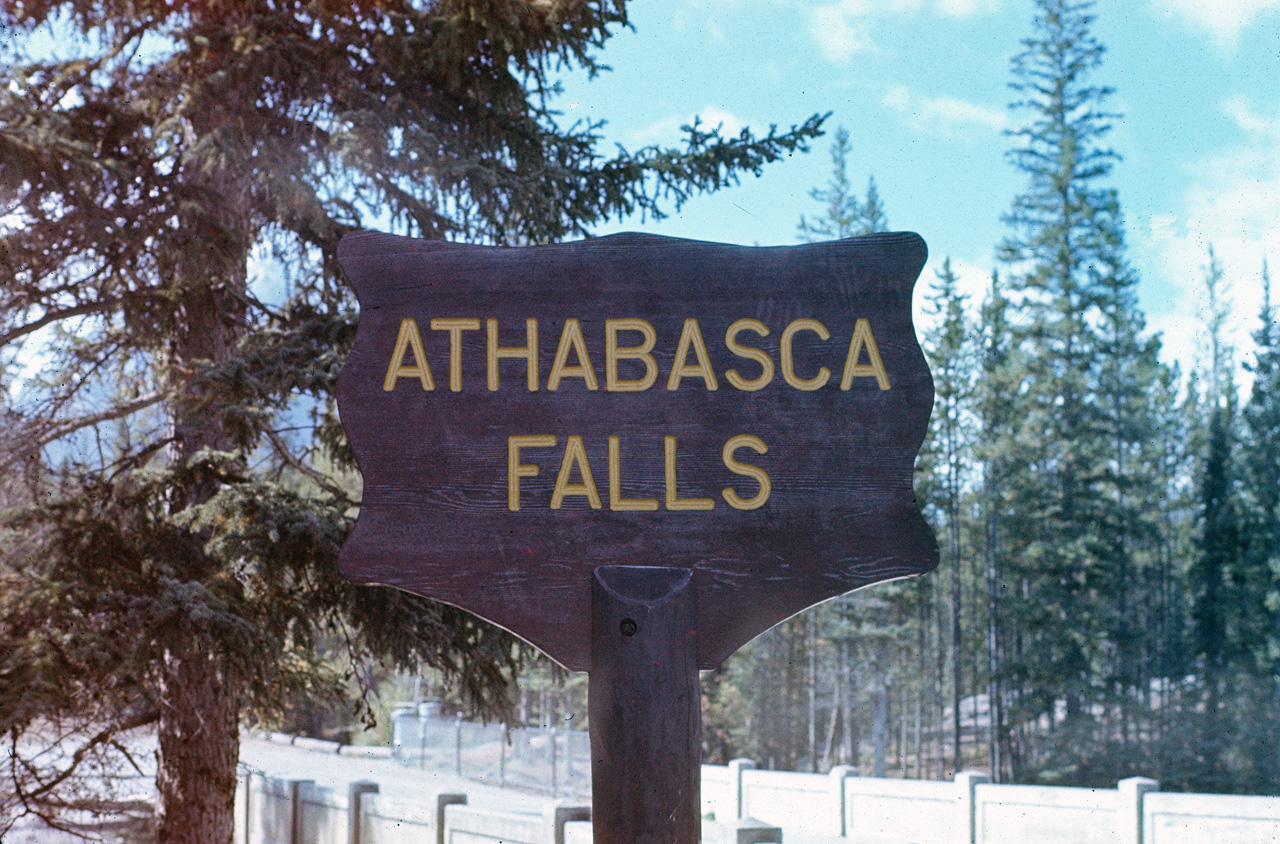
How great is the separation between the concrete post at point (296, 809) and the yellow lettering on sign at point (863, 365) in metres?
14.2

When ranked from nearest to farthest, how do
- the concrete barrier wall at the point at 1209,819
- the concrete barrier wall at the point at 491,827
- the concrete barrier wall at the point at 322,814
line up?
1. the concrete barrier wall at the point at 491,827
2. the concrete barrier wall at the point at 1209,819
3. the concrete barrier wall at the point at 322,814

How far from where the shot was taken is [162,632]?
7.17 metres

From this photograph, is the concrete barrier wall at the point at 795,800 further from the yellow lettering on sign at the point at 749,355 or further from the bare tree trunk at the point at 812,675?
the bare tree trunk at the point at 812,675

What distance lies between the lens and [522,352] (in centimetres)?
323

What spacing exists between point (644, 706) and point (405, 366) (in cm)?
117

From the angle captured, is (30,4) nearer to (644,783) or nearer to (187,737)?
(187,737)

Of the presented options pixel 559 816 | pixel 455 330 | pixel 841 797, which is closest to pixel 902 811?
pixel 841 797

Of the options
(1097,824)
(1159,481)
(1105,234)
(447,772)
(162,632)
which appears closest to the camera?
(162,632)

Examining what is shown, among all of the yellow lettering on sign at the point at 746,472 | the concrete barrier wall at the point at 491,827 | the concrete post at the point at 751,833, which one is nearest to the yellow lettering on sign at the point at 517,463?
the yellow lettering on sign at the point at 746,472

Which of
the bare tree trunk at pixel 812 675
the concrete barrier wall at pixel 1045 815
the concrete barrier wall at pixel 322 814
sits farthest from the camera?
the bare tree trunk at pixel 812 675

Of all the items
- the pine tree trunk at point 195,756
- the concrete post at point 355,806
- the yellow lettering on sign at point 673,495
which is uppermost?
the yellow lettering on sign at point 673,495

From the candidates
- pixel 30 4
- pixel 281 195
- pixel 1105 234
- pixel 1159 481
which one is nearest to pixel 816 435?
pixel 281 195

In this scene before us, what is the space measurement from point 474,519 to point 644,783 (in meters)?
0.86

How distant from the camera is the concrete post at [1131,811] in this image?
12438 millimetres
